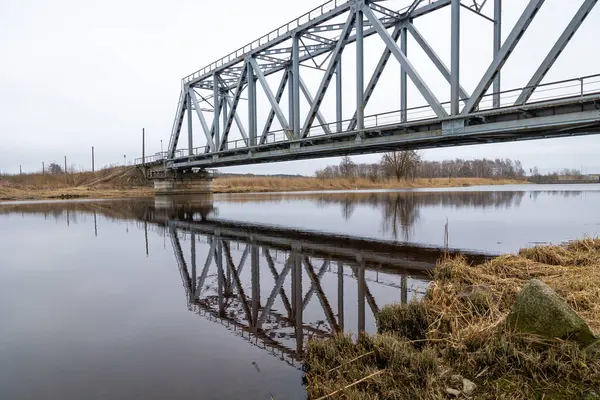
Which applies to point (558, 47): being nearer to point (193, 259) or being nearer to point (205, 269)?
point (205, 269)

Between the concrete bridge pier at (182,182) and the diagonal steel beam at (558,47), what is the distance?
158 ft

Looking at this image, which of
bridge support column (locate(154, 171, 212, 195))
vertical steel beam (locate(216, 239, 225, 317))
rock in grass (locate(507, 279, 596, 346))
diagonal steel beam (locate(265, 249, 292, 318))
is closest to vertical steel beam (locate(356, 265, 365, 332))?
diagonal steel beam (locate(265, 249, 292, 318))

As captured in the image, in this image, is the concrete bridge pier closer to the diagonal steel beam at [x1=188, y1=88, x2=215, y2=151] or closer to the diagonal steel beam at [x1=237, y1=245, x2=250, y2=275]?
the diagonal steel beam at [x1=188, y1=88, x2=215, y2=151]

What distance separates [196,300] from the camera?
9500 millimetres

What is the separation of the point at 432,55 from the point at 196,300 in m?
19.3

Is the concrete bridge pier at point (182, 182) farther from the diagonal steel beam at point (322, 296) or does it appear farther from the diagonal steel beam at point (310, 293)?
the diagonal steel beam at point (310, 293)

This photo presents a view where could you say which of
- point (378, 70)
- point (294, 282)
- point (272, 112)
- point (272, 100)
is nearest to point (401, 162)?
point (272, 112)

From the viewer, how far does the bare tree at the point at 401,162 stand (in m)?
91.8

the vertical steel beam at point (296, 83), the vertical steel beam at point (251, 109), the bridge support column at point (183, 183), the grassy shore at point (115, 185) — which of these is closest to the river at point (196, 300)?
the vertical steel beam at point (296, 83)

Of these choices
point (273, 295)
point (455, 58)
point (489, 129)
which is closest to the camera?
point (273, 295)

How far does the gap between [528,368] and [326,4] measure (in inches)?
1031

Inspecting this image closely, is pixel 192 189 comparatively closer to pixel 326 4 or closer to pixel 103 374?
pixel 326 4

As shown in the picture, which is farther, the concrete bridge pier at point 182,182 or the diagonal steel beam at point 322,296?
the concrete bridge pier at point 182,182

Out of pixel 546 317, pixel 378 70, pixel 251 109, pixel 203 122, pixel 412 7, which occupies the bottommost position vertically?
pixel 546 317
